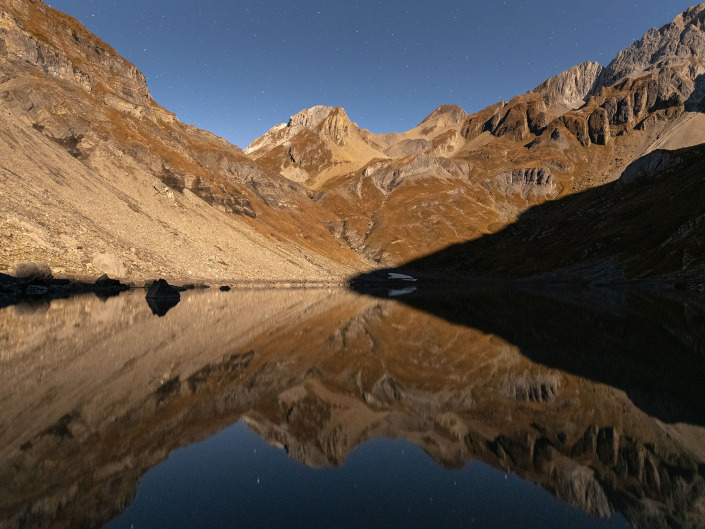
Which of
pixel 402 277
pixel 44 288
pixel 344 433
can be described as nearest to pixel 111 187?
pixel 44 288

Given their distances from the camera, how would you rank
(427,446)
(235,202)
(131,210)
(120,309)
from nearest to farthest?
(427,446)
(120,309)
(131,210)
(235,202)

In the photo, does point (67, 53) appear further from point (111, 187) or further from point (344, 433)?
point (344, 433)

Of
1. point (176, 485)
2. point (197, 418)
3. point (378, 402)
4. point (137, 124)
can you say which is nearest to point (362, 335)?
point (378, 402)

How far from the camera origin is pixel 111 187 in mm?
77188

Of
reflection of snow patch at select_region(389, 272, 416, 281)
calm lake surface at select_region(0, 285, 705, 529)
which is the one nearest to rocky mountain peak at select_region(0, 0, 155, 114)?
reflection of snow patch at select_region(389, 272, 416, 281)

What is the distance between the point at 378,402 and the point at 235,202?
104 metres

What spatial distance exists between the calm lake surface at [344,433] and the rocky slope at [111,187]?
37.5 m

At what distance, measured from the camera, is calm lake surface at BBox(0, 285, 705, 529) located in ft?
25.4

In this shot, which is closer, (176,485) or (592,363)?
(176,485)

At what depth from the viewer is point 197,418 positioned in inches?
482

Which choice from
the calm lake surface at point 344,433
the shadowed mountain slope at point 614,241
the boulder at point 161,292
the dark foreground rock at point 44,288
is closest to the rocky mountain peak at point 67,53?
the dark foreground rock at point 44,288

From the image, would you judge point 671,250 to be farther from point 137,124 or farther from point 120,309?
point 137,124

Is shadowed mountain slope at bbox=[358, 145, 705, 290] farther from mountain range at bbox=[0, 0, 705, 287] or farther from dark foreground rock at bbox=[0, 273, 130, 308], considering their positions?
dark foreground rock at bbox=[0, 273, 130, 308]

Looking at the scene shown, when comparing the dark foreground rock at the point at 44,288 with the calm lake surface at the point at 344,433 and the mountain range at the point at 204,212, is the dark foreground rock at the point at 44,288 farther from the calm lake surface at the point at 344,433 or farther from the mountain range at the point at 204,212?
the calm lake surface at the point at 344,433
